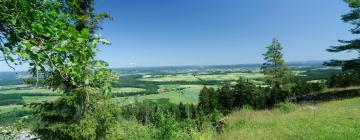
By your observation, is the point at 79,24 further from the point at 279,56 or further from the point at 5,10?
the point at 279,56

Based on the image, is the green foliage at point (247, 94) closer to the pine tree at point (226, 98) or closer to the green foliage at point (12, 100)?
the pine tree at point (226, 98)

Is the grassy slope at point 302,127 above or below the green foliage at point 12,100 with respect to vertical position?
above

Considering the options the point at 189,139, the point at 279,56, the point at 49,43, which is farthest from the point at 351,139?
the point at 279,56

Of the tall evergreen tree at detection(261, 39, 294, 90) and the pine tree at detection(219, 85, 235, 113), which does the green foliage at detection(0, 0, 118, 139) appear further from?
the pine tree at detection(219, 85, 235, 113)

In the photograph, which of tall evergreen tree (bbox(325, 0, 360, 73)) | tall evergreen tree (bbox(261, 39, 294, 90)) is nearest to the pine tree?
tall evergreen tree (bbox(261, 39, 294, 90))

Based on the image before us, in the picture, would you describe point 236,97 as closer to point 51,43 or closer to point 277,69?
point 277,69

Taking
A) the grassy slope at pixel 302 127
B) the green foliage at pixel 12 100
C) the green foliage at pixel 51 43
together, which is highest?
the green foliage at pixel 51 43

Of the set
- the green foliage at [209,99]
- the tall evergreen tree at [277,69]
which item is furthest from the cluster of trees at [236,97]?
the tall evergreen tree at [277,69]

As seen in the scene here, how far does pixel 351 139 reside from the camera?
9375 mm

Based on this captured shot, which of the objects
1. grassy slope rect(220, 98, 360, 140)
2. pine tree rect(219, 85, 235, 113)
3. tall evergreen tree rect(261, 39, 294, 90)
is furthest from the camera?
pine tree rect(219, 85, 235, 113)

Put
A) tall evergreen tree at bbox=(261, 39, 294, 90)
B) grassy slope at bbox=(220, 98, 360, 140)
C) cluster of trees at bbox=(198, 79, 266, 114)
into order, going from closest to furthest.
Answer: grassy slope at bbox=(220, 98, 360, 140)
tall evergreen tree at bbox=(261, 39, 294, 90)
cluster of trees at bbox=(198, 79, 266, 114)

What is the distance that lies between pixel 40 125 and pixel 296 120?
11355 mm

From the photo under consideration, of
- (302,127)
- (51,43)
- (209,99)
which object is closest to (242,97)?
(209,99)

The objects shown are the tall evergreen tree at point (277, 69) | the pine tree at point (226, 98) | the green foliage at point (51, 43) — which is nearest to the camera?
the green foliage at point (51, 43)
